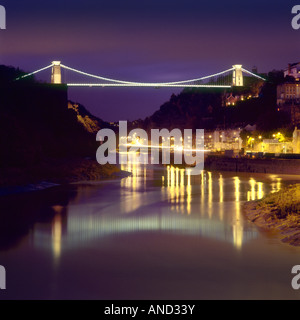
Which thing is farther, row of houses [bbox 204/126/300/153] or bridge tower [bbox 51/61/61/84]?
bridge tower [bbox 51/61/61/84]

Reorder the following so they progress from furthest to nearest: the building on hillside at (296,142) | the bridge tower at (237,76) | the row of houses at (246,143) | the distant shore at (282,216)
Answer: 1. the bridge tower at (237,76)
2. the row of houses at (246,143)
3. the building on hillside at (296,142)
4. the distant shore at (282,216)

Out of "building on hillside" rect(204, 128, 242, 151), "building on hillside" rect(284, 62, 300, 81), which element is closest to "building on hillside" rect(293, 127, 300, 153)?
"building on hillside" rect(204, 128, 242, 151)

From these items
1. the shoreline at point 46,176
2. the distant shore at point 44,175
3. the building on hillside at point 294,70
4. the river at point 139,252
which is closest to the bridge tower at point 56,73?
the shoreline at point 46,176

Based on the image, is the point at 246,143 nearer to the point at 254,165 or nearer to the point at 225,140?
the point at 225,140

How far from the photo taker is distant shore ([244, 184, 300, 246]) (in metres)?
9.18

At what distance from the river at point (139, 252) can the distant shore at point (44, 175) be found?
3887 millimetres

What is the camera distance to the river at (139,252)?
21.2ft

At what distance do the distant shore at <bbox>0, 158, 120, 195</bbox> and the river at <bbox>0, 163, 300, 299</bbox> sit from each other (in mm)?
3887

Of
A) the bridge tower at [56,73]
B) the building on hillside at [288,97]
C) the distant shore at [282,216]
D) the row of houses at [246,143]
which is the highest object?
the bridge tower at [56,73]

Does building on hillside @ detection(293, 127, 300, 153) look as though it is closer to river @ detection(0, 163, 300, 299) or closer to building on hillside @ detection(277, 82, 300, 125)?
building on hillside @ detection(277, 82, 300, 125)

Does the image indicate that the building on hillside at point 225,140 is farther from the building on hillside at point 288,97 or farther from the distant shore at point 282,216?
the distant shore at point 282,216

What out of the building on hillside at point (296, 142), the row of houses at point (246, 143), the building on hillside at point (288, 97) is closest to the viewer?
the building on hillside at point (296, 142)
